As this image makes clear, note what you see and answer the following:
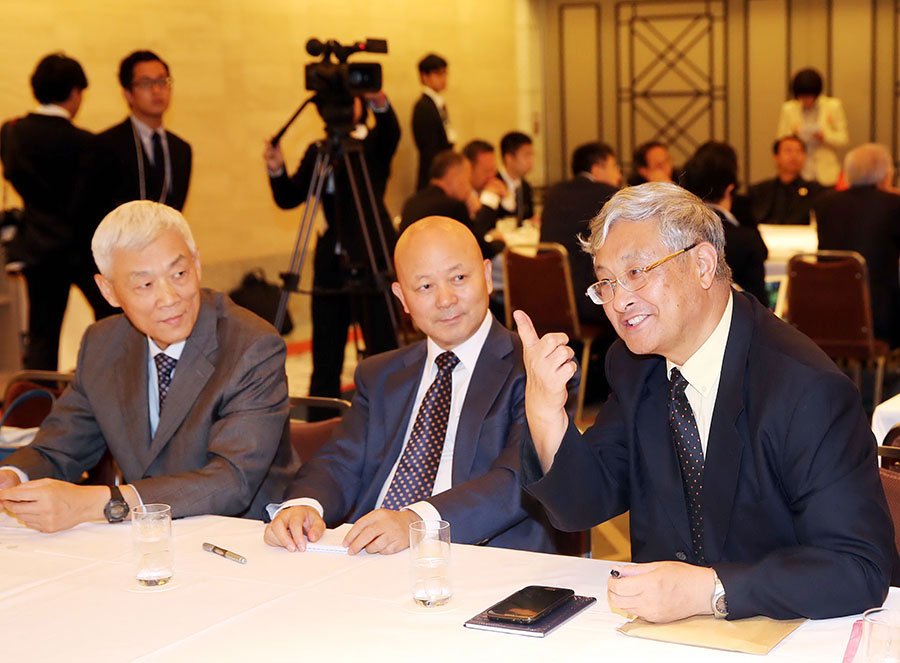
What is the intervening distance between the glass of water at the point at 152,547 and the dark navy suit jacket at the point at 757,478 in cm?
64

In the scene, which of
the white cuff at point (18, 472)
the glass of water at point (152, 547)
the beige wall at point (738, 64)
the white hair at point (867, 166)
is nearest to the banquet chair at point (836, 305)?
the white hair at point (867, 166)

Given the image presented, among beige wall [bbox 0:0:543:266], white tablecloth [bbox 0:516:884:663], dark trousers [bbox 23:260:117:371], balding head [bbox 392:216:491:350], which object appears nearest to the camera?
white tablecloth [bbox 0:516:884:663]

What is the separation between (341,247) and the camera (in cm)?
499

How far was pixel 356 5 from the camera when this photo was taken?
31.8 feet

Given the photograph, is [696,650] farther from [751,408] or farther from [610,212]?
[610,212]

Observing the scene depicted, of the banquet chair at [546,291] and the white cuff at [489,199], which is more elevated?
the white cuff at [489,199]

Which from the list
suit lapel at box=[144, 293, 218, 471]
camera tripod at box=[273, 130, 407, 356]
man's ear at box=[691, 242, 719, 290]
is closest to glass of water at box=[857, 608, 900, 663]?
man's ear at box=[691, 242, 719, 290]

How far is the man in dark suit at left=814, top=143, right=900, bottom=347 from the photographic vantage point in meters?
5.71

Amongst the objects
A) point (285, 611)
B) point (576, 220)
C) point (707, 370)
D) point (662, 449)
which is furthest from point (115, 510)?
point (576, 220)

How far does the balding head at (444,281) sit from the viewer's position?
2.69 metres

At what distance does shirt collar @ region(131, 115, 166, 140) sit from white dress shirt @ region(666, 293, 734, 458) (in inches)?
162

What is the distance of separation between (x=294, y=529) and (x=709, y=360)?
2.65 ft

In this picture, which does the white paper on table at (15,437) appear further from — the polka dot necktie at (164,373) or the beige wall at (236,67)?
the beige wall at (236,67)

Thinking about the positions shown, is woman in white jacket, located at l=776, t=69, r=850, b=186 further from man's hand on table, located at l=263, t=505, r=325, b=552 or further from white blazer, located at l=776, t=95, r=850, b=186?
man's hand on table, located at l=263, t=505, r=325, b=552
